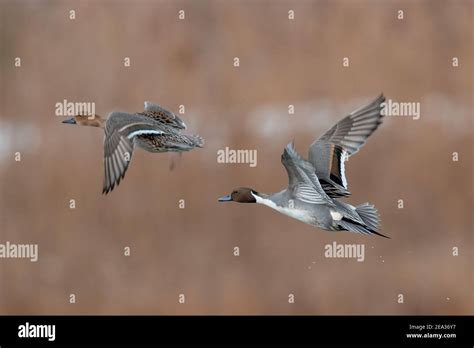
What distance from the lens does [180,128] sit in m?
4.71

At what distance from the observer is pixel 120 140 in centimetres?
416

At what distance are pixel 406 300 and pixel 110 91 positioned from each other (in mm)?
3126

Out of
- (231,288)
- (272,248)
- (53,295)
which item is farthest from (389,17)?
(53,295)

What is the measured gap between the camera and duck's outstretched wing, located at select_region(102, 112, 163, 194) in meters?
3.96

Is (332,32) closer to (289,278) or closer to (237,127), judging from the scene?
(237,127)

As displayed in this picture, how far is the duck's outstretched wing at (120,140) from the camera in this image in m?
3.96

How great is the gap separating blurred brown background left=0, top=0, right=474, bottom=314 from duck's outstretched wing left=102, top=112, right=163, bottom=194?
348 cm
